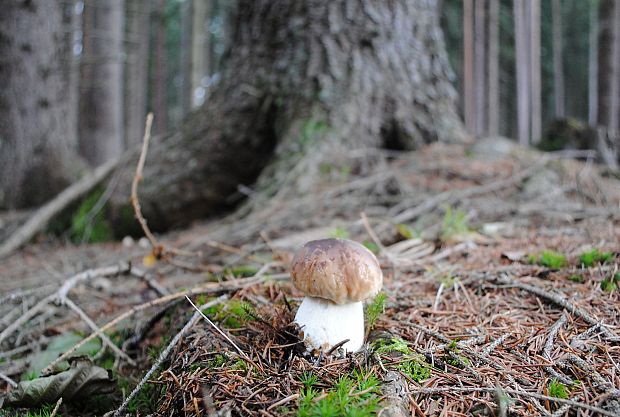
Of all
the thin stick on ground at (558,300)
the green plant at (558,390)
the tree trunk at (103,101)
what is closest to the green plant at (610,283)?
the thin stick on ground at (558,300)

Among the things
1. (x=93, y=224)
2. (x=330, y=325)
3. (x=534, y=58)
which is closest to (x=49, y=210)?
(x=93, y=224)

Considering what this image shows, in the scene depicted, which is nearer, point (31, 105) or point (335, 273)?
point (335, 273)

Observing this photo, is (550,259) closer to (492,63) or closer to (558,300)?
(558,300)

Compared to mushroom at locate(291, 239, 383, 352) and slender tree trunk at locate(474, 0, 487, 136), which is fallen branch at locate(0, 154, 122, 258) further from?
slender tree trunk at locate(474, 0, 487, 136)

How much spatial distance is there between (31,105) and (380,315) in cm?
508

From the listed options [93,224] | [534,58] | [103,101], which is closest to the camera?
[93,224]

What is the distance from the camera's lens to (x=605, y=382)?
3.95 feet

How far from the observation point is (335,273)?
55.8 inches

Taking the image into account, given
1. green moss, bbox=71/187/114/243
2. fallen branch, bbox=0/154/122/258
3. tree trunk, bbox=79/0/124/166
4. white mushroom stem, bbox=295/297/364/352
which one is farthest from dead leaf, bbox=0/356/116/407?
tree trunk, bbox=79/0/124/166

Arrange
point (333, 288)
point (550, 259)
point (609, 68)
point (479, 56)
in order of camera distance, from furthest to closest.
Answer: point (479, 56), point (609, 68), point (550, 259), point (333, 288)

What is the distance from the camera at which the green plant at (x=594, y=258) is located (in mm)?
1897

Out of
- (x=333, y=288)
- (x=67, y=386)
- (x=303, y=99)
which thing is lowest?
(x=67, y=386)

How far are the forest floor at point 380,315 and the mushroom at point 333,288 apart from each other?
7 cm

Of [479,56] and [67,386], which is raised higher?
[479,56]
